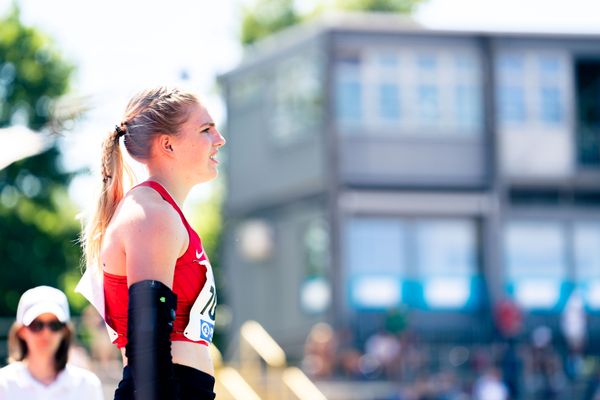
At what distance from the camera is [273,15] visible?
→ 2196 inches

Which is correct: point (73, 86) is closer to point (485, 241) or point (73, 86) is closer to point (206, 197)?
point (485, 241)

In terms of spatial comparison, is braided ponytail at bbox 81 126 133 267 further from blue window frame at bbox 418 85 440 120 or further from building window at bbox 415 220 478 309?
blue window frame at bbox 418 85 440 120

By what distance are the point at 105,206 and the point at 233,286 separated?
111 feet

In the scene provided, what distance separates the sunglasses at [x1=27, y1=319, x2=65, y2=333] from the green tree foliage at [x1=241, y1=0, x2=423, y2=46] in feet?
161

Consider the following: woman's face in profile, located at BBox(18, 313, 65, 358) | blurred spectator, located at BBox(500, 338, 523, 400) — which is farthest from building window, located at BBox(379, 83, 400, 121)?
woman's face in profile, located at BBox(18, 313, 65, 358)

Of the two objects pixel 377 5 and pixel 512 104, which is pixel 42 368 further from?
pixel 377 5

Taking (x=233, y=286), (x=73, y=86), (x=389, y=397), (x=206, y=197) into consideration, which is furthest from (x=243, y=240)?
(x=206, y=197)

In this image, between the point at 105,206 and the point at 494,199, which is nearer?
the point at 105,206

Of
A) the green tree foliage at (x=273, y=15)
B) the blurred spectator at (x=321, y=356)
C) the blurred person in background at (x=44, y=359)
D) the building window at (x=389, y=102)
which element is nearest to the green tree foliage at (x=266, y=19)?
the green tree foliage at (x=273, y=15)

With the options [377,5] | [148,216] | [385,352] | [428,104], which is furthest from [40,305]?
[377,5]

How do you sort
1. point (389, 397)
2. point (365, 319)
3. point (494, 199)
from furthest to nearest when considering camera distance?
point (494, 199) → point (365, 319) → point (389, 397)

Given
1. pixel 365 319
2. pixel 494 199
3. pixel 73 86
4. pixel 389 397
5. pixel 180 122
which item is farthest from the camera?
pixel 73 86

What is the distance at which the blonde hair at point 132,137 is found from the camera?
14.1ft

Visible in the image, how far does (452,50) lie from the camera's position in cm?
3472
